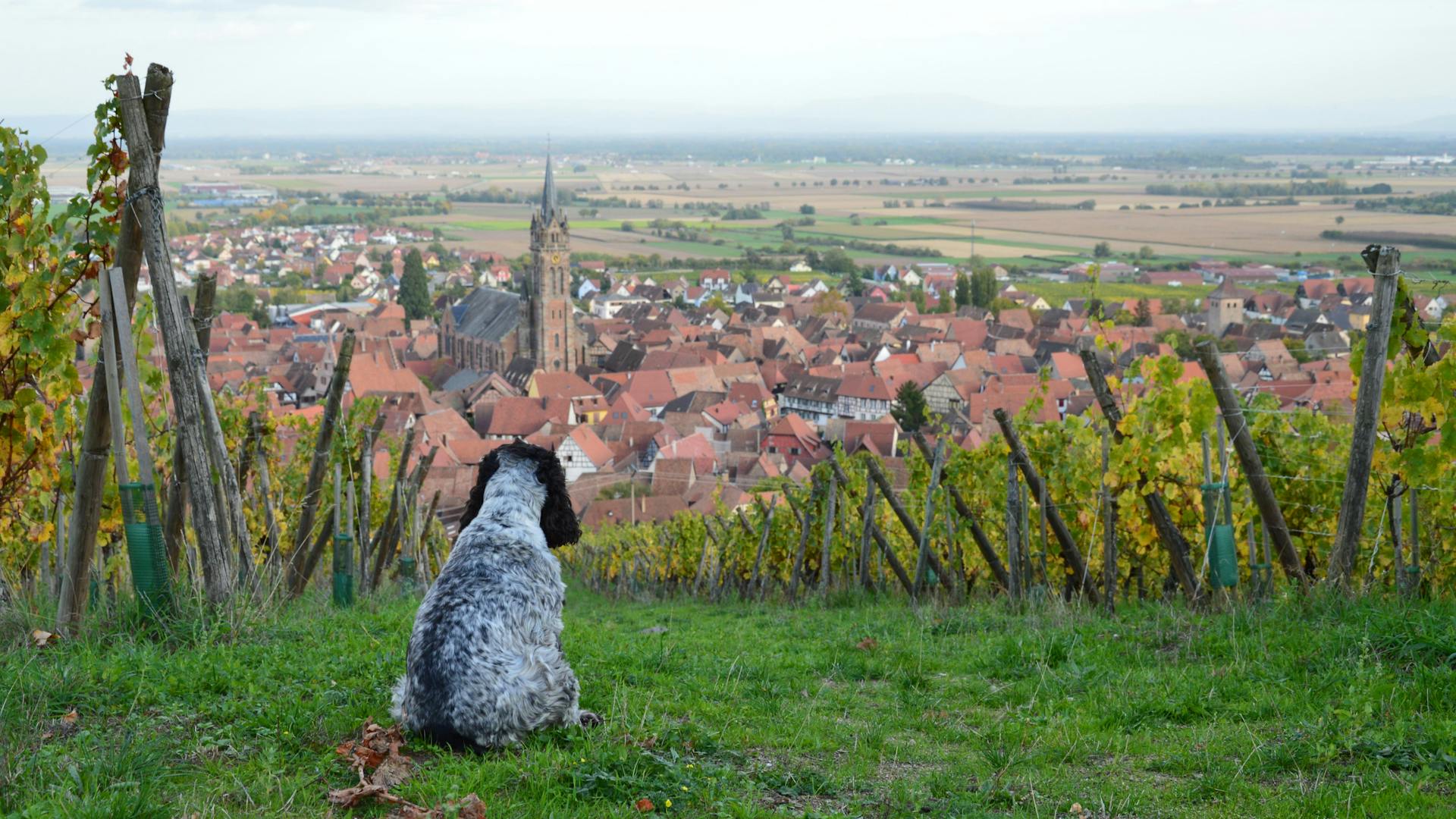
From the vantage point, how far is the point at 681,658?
650cm

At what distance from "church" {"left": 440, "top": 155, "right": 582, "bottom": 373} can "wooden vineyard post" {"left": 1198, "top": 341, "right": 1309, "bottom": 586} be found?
3128 inches

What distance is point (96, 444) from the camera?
6.35m

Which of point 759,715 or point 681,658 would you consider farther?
point 681,658

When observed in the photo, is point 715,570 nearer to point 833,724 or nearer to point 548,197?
point 833,724

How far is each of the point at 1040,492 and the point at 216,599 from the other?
577 centimetres

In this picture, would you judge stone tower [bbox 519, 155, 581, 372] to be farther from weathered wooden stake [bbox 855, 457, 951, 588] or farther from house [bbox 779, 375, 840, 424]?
weathered wooden stake [bbox 855, 457, 951, 588]

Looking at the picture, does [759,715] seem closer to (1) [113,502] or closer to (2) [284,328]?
(1) [113,502]

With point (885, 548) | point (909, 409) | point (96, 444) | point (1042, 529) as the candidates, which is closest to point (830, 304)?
point (909, 409)

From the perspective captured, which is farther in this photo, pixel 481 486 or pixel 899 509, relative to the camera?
pixel 899 509

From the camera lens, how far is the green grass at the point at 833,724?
4109 millimetres

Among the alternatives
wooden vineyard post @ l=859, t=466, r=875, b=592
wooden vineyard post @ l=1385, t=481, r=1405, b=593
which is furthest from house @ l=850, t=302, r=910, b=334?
wooden vineyard post @ l=1385, t=481, r=1405, b=593

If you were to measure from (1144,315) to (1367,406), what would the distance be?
8581 centimetres

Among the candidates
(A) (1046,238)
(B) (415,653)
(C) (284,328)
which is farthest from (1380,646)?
(A) (1046,238)

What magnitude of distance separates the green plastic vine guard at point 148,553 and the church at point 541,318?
7953 cm
